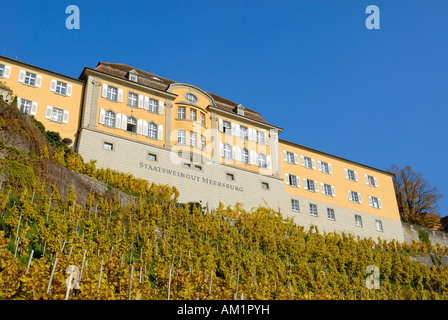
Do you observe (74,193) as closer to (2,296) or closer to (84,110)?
(84,110)

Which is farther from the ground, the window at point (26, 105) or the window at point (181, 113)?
the window at point (181, 113)

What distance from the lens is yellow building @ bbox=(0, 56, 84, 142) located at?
3384cm

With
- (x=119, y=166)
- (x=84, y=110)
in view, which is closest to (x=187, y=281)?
(x=119, y=166)

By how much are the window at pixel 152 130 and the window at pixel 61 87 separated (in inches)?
276

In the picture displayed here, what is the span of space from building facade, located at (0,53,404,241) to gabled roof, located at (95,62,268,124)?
14 centimetres

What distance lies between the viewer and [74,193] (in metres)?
26.0

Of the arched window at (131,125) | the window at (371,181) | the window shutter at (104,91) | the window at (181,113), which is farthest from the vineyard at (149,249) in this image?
the window at (371,181)

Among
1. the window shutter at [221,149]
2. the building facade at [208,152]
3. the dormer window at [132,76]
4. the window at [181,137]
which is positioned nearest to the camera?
the building facade at [208,152]

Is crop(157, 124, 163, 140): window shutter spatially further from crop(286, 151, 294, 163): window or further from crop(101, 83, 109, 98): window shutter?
crop(286, 151, 294, 163): window

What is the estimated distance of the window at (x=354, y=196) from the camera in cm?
4691

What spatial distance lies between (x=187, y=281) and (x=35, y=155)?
13101 mm

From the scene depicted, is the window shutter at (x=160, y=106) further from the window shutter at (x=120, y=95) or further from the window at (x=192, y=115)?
the window shutter at (x=120, y=95)

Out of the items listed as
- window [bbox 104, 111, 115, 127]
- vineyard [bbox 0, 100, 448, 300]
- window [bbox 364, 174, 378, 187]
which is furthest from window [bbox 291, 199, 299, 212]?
window [bbox 104, 111, 115, 127]
